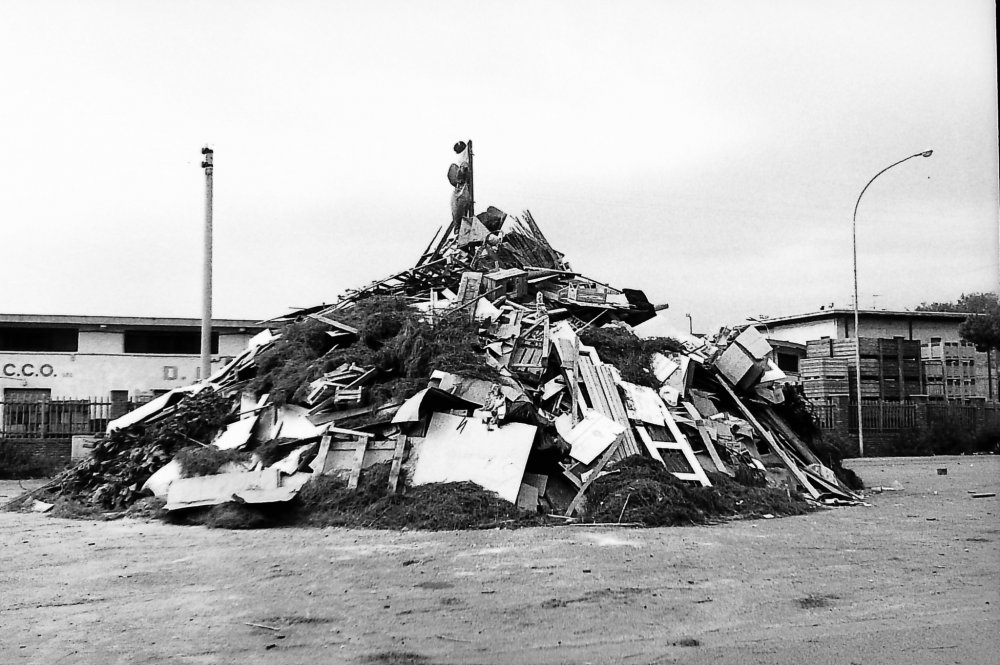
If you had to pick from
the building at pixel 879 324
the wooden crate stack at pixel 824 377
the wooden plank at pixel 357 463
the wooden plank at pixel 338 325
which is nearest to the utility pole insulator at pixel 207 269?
the wooden plank at pixel 338 325

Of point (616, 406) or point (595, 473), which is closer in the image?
point (595, 473)

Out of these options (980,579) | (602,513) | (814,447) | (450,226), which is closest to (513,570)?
(602,513)

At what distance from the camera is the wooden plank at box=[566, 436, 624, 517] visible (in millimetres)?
10375

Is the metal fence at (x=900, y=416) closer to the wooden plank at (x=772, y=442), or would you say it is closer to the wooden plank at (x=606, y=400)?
the wooden plank at (x=772, y=442)

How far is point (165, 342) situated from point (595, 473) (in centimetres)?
2081

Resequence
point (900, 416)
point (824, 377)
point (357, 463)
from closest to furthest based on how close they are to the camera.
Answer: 1. point (357, 463)
2. point (900, 416)
3. point (824, 377)

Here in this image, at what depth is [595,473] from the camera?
10.8 m

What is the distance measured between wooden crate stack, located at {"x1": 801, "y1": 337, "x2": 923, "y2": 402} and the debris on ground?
53.3ft

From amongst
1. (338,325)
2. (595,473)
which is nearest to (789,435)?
(595,473)

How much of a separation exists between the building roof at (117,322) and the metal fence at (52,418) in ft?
20.0

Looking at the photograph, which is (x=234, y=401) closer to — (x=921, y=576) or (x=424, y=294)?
(x=424, y=294)

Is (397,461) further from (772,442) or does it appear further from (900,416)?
(900,416)

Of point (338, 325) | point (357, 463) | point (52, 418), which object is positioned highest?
point (338, 325)

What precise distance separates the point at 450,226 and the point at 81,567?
1149 centimetres
